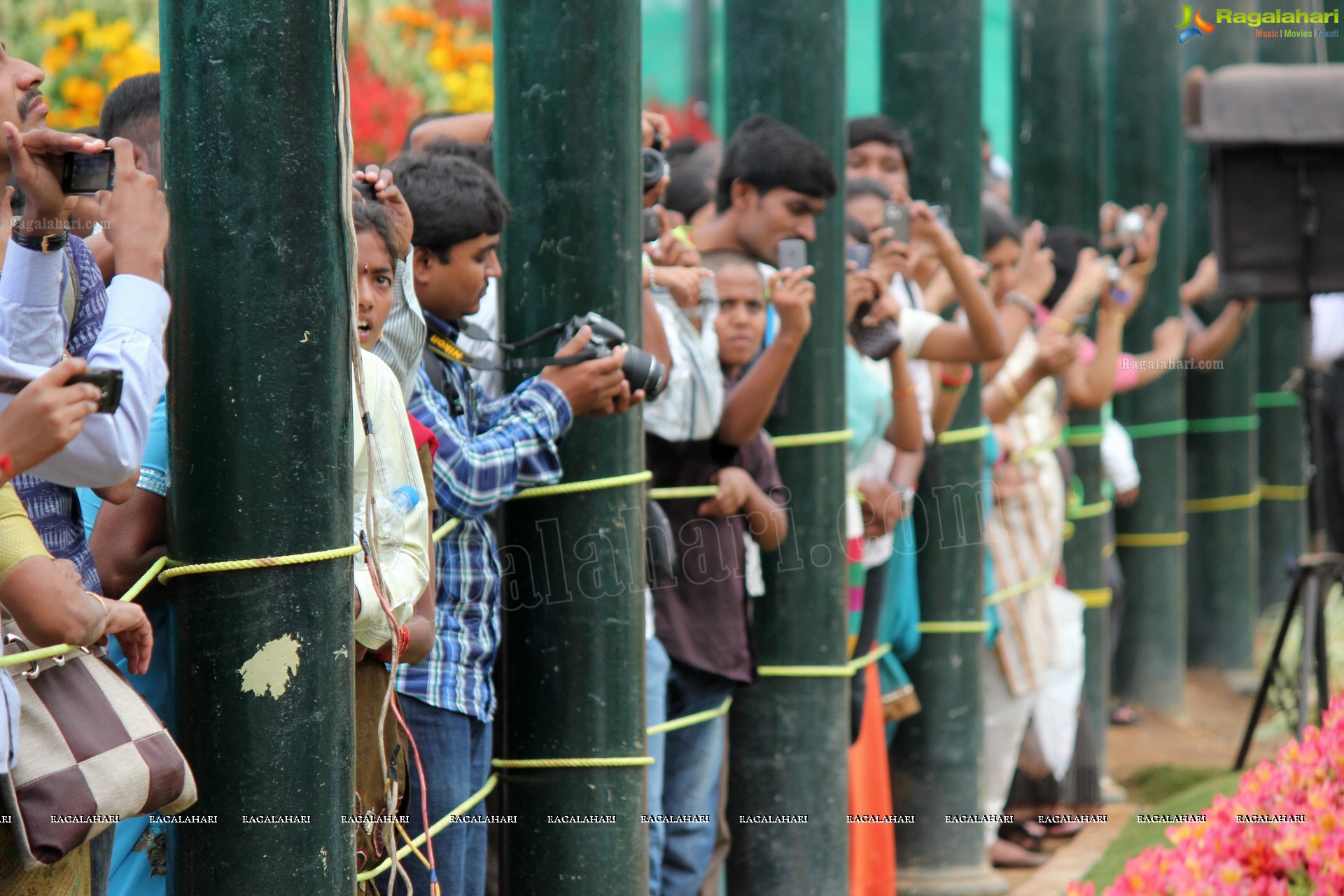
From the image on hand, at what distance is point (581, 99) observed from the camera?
3.45m

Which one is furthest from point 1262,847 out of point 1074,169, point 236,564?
point 1074,169

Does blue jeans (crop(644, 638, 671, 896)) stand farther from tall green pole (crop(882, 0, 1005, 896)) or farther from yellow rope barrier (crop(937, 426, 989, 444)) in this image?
yellow rope barrier (crop(937, 426, 989, 444))

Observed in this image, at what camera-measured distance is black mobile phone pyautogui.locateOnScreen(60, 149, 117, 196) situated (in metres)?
2.28

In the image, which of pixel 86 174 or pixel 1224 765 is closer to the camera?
pixel 86 174

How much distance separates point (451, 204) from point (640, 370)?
475 mm

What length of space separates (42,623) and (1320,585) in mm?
5417

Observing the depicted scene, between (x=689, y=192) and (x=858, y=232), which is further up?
(x=689, y=192)

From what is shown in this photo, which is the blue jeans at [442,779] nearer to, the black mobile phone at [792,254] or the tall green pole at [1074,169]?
the black mobile phone at [792,254]

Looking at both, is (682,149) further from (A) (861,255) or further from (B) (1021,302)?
(B) (1021,302)

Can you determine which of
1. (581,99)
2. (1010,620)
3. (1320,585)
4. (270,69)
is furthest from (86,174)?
(1320,585)

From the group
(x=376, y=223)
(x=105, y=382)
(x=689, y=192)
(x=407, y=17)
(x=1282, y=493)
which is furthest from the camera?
(x=1282, y=493)

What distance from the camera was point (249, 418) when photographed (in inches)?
95.1

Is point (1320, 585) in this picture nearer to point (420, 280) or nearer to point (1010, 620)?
point (1010, 620)

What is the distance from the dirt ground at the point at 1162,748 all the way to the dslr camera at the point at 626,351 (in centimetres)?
307
